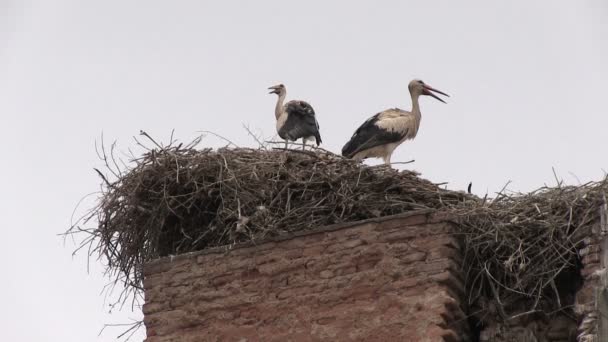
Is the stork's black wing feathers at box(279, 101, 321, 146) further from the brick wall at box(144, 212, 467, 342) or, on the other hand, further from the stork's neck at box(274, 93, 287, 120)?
the brick wall at box(144, 212, 467, 342)

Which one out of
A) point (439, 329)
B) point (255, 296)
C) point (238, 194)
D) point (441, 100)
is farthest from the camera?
point (441, 100)

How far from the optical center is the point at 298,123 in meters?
14.6

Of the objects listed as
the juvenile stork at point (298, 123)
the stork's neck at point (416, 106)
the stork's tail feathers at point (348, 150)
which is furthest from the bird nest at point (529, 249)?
the stork's neck at point (416, 106)

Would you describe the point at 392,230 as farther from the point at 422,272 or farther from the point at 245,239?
the point at 245,239

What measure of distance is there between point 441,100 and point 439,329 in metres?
5.97

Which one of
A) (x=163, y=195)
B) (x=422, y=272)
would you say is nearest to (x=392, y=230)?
(x=422, y=272)

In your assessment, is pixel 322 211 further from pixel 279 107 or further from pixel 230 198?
pixel 279 107

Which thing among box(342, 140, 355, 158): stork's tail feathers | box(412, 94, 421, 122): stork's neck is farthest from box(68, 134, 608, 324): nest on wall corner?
box(412, 94, 421, 122): stork's neck

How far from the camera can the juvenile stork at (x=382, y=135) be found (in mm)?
13797

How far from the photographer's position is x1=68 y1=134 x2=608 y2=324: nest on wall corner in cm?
964

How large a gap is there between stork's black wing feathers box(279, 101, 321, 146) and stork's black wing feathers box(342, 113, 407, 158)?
1.96 ft

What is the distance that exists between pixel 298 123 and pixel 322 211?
394cm

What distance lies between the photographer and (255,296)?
10141 mm

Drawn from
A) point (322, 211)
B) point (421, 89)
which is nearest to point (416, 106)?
point (421, 89)
